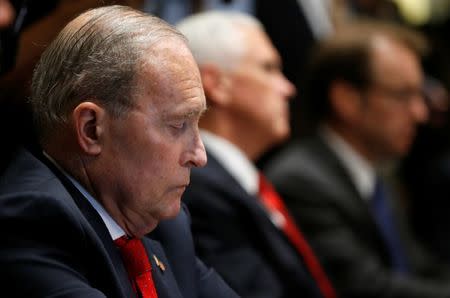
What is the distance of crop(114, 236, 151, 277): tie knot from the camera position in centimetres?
Result: 108

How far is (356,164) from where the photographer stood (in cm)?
272

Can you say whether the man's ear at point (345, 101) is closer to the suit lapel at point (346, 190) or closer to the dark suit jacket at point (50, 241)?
the suit lapel at point (346, 190)

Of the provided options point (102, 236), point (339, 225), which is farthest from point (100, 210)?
point (339, 225)

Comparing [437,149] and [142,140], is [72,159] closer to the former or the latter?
[142,140]

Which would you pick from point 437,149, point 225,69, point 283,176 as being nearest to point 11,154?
point 225,69

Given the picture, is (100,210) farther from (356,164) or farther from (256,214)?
(356,164)

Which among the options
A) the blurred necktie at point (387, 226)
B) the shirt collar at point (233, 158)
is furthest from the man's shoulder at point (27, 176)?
the blurred necktie at point (387, 226)

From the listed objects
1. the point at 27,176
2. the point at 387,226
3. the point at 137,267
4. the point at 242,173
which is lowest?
the point at 387,226

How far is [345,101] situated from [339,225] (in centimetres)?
47

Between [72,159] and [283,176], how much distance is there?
154 cm

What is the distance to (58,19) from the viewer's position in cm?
124

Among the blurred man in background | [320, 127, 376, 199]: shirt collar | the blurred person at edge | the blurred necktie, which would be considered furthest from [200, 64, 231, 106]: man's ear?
the blurred necktie

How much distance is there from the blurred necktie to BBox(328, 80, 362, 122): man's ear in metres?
0.22

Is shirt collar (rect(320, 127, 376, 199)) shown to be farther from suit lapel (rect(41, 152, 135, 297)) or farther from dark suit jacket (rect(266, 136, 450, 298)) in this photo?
suit lapel (rect(41, 152, 135, 297))
